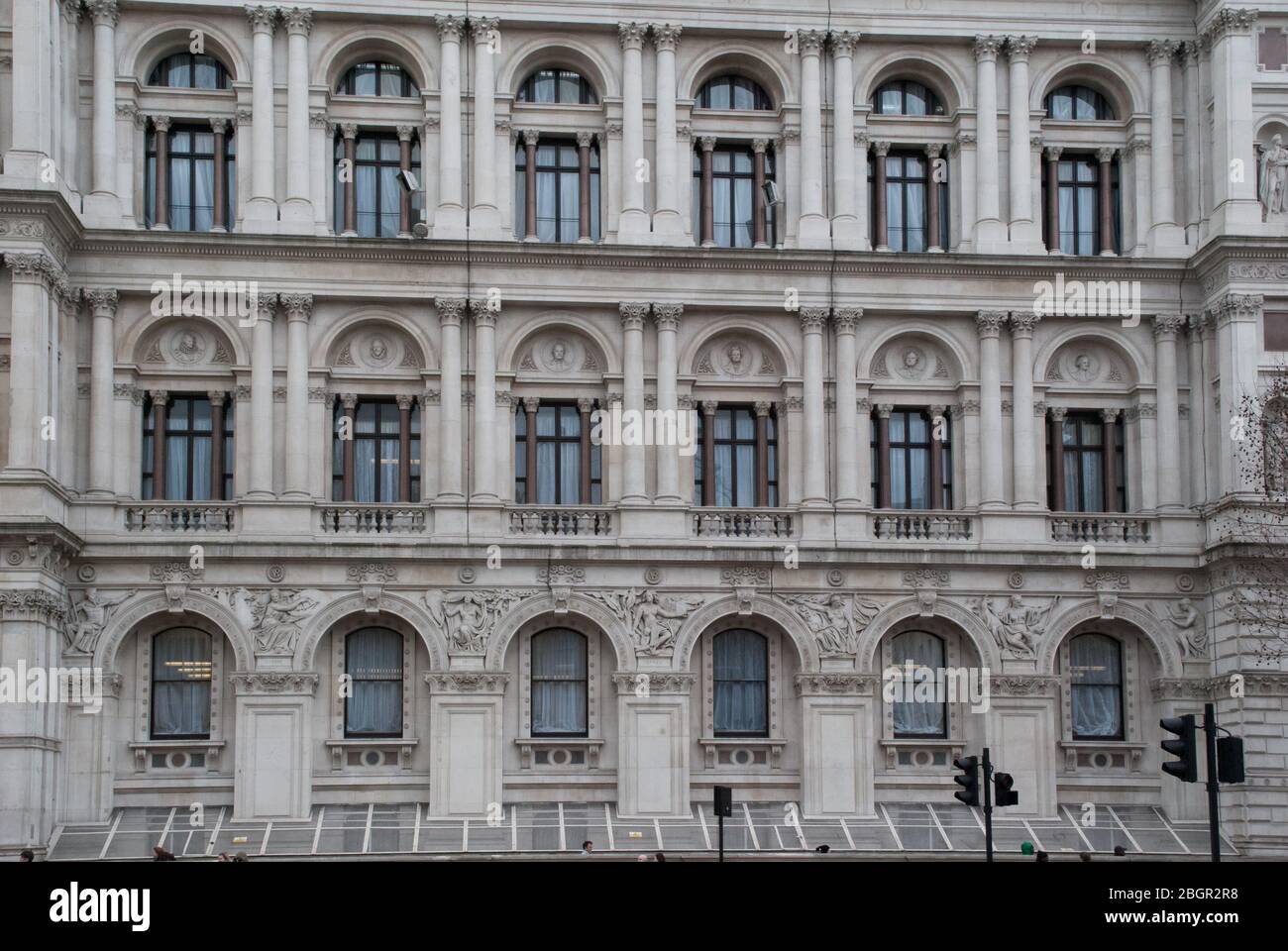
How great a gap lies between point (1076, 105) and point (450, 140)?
15.4m

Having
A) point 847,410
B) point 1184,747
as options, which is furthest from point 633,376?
point 1184,747

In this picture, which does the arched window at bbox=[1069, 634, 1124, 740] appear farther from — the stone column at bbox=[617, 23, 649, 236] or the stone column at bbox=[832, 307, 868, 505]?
the stone column at bbox=[617, 23, 649, 236]

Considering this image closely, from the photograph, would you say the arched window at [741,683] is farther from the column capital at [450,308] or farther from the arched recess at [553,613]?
the column capital at [450,308]

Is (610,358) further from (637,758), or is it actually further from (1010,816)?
(1010,816)

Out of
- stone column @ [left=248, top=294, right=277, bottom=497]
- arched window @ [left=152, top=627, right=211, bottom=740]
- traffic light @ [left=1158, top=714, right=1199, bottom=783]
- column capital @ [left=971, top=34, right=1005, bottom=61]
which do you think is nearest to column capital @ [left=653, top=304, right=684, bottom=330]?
stone column @ [left=248, top=294, right=277, bottom=497]

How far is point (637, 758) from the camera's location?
137 ft

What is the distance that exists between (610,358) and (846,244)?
6.16 metres

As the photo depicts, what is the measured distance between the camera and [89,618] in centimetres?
4097

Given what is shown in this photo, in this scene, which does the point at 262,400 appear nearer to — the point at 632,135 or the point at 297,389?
the point at 297,389

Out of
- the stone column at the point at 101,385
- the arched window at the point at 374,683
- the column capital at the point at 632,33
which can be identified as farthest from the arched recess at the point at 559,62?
the arched window at the point at 374,683

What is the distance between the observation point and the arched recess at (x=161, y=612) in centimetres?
4100

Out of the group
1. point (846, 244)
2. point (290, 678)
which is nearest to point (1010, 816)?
point (846, 244)
